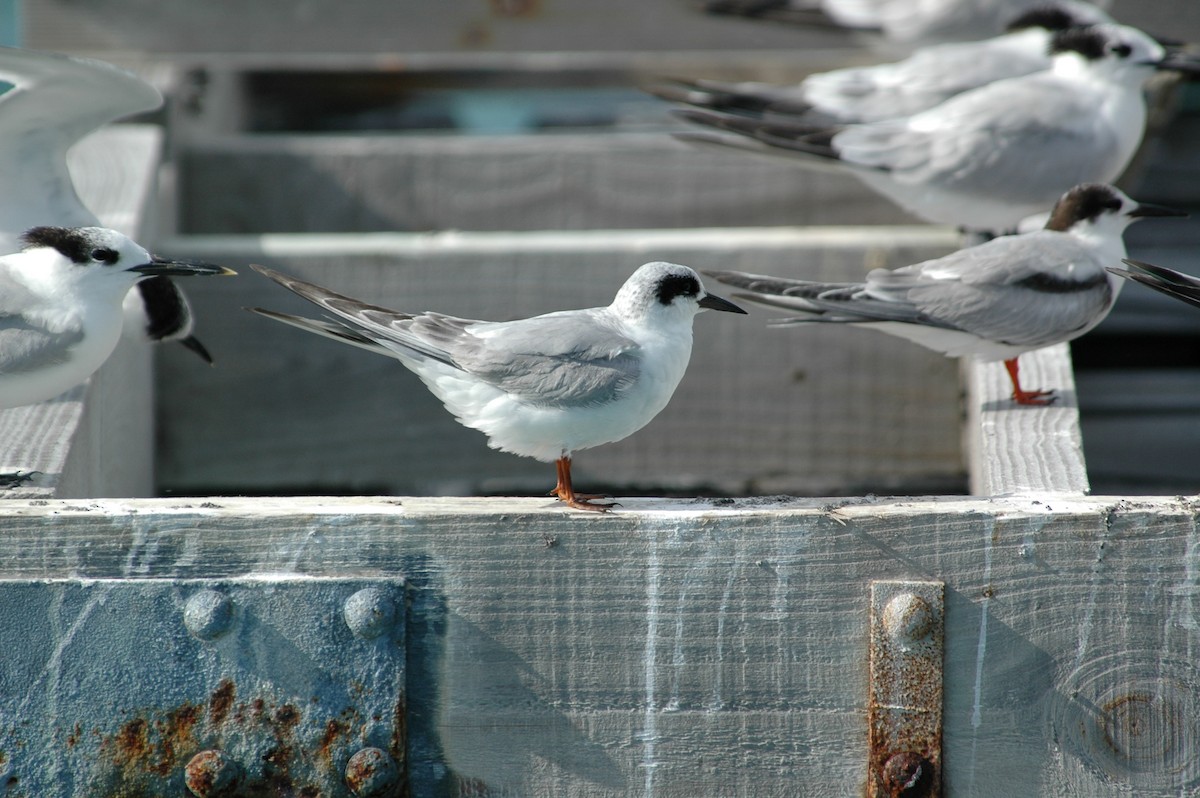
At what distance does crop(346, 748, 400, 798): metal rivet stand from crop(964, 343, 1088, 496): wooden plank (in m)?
1.14

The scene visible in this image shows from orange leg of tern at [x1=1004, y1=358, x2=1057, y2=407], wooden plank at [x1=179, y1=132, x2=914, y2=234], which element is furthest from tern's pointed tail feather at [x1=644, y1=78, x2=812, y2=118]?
orange leg of tern at [x1=1004, y1=358, x2=1057, y2=407]

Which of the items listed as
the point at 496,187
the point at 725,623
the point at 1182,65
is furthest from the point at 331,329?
the point at 1182,65

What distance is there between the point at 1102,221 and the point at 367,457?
2.11 metres

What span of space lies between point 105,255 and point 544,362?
3.24ft

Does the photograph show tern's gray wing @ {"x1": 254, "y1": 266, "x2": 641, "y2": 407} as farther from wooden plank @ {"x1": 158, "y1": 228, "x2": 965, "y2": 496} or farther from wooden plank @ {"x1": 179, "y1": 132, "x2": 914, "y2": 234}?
wooden plank @ {"x1": 179, "y1": 132, "x2": 914, "y2": 234}

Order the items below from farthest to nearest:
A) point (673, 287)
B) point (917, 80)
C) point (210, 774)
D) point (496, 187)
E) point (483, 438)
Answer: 1. point (496, 187)
2. point (917, 80)
3. point (483, 438)
4. point (673, 287)
5. point (210, 774)

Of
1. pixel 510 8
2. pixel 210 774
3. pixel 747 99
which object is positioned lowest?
pixel 210 774

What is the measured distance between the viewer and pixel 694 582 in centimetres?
208

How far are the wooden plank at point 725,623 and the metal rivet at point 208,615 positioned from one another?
0.05 meters

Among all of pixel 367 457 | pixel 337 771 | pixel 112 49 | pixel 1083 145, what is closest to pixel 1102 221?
pixel 1083 145

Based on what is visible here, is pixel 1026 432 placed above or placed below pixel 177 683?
above

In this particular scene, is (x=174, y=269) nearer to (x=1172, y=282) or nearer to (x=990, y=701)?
(x=990, y=701)

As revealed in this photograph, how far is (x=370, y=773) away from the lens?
2.04m

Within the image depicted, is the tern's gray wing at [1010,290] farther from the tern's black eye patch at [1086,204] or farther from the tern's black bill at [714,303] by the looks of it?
the tern's black bill at [714,303]
